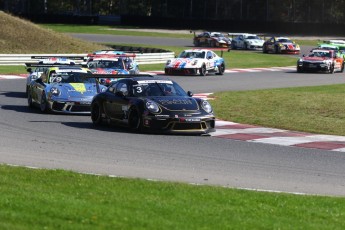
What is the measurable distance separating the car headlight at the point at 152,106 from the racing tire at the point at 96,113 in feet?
5.15

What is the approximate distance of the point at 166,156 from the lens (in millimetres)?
14500

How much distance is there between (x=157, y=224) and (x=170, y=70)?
1194 inches

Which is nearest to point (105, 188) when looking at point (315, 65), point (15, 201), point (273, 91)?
point (15, 201)

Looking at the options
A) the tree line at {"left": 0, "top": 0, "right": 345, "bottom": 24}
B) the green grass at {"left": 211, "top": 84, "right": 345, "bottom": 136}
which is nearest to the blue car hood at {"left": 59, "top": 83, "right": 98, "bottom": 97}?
the green grass at {"left": 211, "top": 84, "right": 345, "bottom": 136}

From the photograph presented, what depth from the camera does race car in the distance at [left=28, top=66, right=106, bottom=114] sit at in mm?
21500

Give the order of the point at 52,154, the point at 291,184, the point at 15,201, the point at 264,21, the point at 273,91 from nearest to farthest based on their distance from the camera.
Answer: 1. the point at 15,201
2. the point at 291,184
3. the point at 52,154
4. the point at 273,91
5. the point at 264,21

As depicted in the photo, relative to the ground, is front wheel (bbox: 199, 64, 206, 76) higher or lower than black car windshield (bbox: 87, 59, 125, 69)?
lower

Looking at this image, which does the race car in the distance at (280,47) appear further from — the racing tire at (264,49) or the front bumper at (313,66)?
the front bumper at (313,66)

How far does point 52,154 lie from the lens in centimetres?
1428

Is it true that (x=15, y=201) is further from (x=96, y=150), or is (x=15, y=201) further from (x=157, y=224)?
(x=96, y=150)

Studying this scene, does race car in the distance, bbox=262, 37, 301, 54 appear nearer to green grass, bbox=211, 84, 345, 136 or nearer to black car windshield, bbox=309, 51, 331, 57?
black car windshield, bbox=309, 51, 331, 57

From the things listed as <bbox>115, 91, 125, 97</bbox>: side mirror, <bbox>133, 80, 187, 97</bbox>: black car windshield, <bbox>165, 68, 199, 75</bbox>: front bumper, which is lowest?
<bbox>165, 68, 199, 75</bbox>: front bumper

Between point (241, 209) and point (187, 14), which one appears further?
point (187, 14)

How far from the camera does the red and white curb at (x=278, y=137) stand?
675 inches
